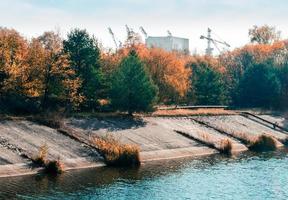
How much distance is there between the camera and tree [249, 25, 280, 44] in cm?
17112

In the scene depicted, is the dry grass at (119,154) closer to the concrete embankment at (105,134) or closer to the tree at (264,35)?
the concrete embankment at (105,134)

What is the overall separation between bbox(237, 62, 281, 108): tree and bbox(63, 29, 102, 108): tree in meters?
51.1

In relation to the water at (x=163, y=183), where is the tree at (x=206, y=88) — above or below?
above

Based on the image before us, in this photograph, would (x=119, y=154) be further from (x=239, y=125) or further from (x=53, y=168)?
(x=239, y=125)

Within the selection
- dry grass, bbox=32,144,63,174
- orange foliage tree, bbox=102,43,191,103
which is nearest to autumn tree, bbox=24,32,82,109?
dry grass, bbox=32,144,63,174

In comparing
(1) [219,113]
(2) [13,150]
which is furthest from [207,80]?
(2) [13,150]

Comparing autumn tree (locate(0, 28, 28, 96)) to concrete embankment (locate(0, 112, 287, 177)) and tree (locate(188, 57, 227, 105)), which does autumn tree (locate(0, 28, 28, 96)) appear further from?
tree (locate(188, 57, 227, 105))

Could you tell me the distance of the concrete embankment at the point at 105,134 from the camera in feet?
186

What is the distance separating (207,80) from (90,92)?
38.0 m

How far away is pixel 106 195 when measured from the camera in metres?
43.6

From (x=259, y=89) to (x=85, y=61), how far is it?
180 feet

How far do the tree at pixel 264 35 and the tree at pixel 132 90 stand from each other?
95.8 m

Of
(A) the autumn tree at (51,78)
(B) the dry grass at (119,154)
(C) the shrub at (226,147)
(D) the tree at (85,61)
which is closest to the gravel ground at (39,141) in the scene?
(B) the dry grass at (119,154)

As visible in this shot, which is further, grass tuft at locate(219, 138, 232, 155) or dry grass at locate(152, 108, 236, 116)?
dry grass at locate(152, 108, 236, 116)
